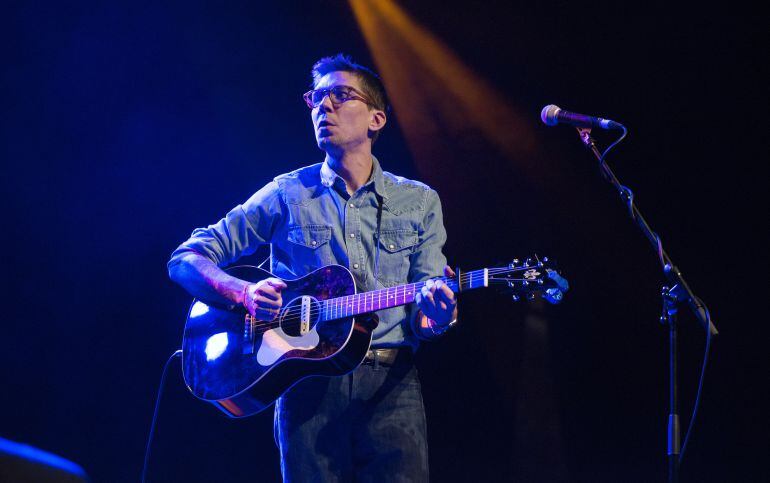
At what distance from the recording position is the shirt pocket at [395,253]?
131 inches

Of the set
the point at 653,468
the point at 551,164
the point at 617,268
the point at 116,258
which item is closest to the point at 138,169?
the point at 116,258

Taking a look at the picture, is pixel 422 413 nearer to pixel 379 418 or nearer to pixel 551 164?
pixel 379 418

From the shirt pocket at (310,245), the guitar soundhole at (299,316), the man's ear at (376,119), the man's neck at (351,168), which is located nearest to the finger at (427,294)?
the guitar soundhole at (299,316)

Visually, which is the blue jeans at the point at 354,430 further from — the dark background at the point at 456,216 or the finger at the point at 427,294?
the dark background at the point at 456,216

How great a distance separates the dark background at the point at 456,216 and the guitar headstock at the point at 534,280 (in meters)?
2.07

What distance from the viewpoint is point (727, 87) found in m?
4.82

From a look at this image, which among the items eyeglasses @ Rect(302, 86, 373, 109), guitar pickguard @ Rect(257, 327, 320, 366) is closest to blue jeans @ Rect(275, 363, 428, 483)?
guitar pickguard @ Rect(257, 327, 320, 366)

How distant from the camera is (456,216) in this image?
5.09 meters

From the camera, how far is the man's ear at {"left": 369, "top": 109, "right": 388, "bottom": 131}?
3717 millimetres

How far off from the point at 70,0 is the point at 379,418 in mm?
3914

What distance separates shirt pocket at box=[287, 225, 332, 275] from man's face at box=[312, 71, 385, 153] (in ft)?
1.46

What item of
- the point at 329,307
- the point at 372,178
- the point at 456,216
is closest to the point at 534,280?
the point at 329,307

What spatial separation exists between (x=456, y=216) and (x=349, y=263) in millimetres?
1907

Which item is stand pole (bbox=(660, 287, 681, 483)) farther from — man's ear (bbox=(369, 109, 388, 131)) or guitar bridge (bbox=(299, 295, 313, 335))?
man's ear (bbox=(369, 109, 388, 131))
